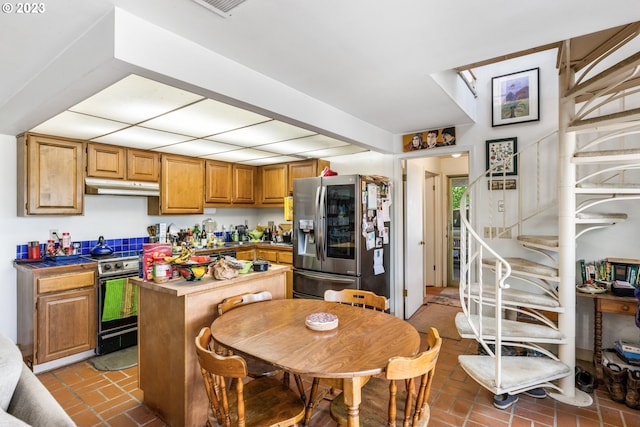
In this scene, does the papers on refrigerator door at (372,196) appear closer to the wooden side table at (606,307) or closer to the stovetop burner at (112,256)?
the wooden side table at (606,307)

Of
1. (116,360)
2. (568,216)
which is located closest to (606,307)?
(568,216)

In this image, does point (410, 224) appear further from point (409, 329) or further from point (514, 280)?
point (409, 329)

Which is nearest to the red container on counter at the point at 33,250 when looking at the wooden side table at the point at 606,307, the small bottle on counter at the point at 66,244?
the small bottle on counter at the point at 66,244

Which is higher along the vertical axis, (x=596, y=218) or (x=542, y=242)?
(x=596, y=218)

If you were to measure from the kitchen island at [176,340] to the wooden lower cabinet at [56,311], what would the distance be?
45.6 inches

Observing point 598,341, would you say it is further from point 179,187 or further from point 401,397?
point 179,187

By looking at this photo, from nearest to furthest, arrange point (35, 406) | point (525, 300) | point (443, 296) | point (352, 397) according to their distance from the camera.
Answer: point (35, 406)
point (352, 397)
point (525, 300)
point (443, 296)

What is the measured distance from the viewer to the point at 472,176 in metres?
3.46

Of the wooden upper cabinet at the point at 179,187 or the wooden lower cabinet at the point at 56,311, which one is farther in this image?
the wooden upper cabinet at the point at 179,187

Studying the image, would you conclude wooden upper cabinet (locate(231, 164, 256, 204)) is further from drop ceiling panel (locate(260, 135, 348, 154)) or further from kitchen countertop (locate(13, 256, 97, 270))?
kitchen countertop (locate(13, 256, 97, 270))

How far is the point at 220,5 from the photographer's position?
146 centimetres

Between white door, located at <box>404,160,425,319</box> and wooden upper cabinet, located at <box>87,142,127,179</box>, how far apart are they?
3.38 metres

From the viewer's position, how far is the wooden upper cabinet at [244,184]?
15.9 ft

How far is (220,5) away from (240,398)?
174cm
